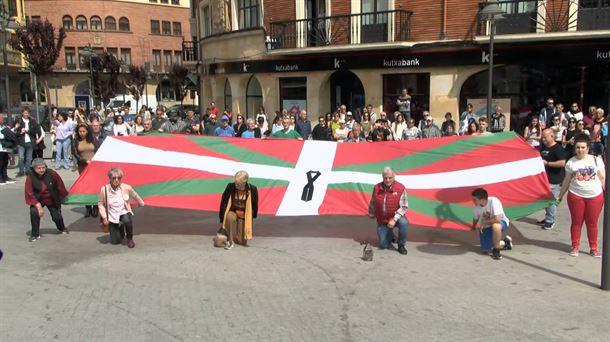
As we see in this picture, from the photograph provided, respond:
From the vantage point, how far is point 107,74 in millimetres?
49406

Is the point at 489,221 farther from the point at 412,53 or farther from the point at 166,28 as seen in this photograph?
the point at 166,28

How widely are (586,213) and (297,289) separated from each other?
4090 millimetres

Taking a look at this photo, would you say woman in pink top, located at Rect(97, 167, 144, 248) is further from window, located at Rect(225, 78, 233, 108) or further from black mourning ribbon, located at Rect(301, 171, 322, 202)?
window, located at Rect(225, 78, 233, 108)

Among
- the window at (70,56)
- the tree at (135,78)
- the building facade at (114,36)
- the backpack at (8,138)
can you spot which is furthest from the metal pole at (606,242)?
the window at (70,56)

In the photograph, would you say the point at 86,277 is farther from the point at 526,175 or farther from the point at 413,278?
the point at 526,175

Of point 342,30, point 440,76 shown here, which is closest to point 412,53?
point 440,76

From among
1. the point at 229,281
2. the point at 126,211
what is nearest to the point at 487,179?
the point at 229,281

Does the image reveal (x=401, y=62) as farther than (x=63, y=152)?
Yes

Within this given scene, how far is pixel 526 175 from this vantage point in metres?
8.14

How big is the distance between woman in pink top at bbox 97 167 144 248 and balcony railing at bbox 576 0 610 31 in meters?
15.4

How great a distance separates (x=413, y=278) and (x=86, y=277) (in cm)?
406

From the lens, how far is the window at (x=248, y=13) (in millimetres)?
24350

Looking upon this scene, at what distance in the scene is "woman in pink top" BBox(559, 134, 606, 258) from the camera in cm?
739

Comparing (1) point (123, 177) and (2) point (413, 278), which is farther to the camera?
(1) point (123, 177)
